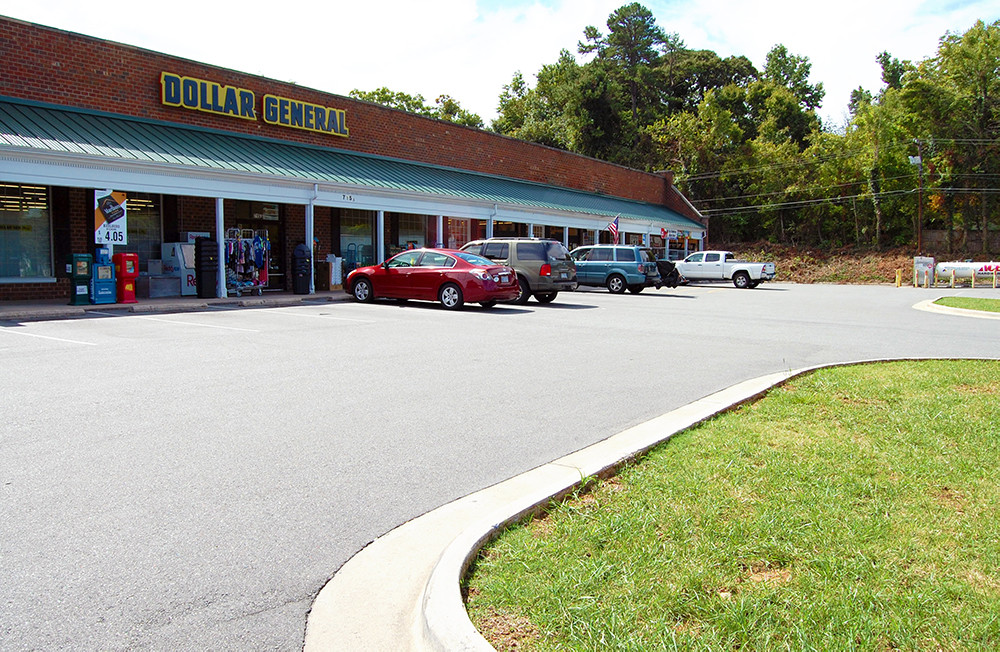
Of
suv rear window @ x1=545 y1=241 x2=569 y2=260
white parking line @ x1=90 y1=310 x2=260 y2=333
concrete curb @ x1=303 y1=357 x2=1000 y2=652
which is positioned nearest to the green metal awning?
white parking line @ x1=90 y1=310 x2=260 y2=333

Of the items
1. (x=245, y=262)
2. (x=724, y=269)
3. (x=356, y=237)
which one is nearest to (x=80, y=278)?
(x=245, y=262)

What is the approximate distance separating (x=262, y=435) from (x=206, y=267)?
1457 cm

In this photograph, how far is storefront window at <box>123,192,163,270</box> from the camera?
779 inches

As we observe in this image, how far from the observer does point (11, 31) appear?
55.8ft

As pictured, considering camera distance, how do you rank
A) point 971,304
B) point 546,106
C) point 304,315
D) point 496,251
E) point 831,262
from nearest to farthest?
point 304,315 → point 496,251 → point 971,304 → point 831,262 → point 546,106

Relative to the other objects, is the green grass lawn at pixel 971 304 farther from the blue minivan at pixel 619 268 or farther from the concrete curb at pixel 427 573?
the concrete curb at pixel 427 573

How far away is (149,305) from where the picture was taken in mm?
16969

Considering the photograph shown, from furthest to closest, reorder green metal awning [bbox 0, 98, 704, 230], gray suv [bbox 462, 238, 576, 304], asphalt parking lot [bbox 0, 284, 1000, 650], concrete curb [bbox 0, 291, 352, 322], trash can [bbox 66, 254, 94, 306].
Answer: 1. gray suv [bbox 462, 238, 576, 304]
2. trash can [bbox 66, 254, 94, 306]
3. green metal awning [bbox 0, 98, 704, 230]
4. concrete curb [bbox 0, 291, 352, 322]
5. asphalt parking lot [bbox 0, 284, 1000, 650]

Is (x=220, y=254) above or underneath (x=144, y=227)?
underneath

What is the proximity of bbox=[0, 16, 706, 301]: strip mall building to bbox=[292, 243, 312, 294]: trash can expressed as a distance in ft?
1.35

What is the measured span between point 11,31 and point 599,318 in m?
15.2

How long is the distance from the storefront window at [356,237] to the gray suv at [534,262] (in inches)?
271

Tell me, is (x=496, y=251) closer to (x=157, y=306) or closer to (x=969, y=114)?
(x=157, y=306)

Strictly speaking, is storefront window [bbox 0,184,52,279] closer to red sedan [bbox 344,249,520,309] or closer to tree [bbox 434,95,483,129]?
red sedan [bbox 344,249,520,309]
